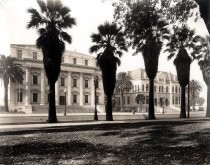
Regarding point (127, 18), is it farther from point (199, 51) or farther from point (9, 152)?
point (199, 51)

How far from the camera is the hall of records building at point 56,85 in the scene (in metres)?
66.5

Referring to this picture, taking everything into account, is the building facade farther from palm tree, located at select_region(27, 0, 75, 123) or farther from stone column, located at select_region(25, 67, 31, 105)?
palm tree, located at select_region(27, 0, 75, 123)

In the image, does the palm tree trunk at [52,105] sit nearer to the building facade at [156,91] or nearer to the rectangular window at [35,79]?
the rectangular window at [35,79]

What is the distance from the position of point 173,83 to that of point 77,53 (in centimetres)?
4590

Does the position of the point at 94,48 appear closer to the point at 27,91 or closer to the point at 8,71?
the point at 8,71

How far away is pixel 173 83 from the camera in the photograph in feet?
370

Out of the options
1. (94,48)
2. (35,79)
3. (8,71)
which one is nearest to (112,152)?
(94,48)

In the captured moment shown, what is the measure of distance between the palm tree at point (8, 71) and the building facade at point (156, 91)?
49.7m

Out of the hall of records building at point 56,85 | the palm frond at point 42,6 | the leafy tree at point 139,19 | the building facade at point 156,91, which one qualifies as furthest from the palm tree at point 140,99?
the leafy tree at point 139,19

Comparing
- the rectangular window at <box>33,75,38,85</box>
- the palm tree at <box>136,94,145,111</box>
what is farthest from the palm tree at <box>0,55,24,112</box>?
the palm tree at <box>136,94,145,111</box>

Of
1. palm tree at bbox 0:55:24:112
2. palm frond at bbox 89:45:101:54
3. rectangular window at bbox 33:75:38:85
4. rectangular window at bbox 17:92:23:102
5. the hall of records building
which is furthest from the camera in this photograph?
rectangular window at bbox 33:75:38:85

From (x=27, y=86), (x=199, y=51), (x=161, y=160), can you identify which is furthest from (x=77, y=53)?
(x=161, y=160)

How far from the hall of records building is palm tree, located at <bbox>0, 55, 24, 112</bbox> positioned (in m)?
3.99

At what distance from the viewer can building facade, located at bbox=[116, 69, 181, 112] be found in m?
105
